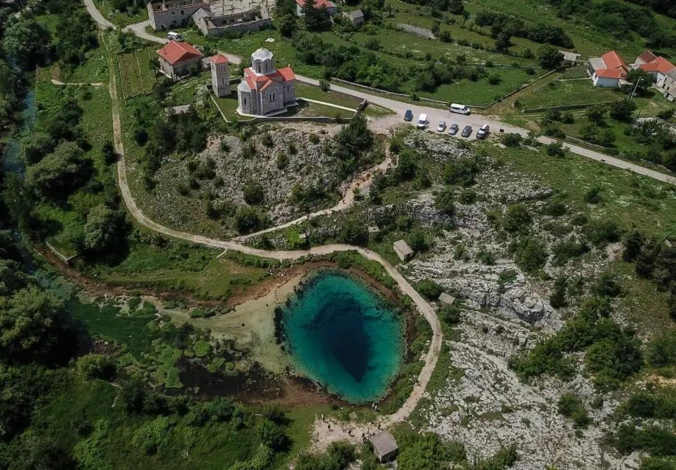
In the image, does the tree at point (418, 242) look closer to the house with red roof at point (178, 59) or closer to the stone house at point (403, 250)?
the stone house at point (403, 250)

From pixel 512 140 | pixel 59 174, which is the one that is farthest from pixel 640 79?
pixel 59 174

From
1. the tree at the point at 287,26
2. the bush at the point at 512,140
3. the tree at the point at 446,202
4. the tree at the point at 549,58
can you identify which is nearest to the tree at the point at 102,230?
the tree at the point at 446,202

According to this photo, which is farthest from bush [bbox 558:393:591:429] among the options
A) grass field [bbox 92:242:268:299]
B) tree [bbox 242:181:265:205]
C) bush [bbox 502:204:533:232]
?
tree [bbox 242:181:265:205]

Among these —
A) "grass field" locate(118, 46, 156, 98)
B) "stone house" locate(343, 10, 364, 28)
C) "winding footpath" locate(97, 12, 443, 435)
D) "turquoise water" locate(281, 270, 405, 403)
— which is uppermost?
"stone house" locate(343, 10, 364, 28)

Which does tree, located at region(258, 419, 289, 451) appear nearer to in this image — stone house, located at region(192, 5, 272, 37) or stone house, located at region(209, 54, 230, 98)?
stone house, located at region(209, 54, 230, 98)

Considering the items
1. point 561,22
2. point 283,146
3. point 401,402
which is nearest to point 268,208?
point 283,146

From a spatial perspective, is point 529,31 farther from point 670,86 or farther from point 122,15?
point 122,15

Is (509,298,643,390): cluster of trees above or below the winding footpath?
above
